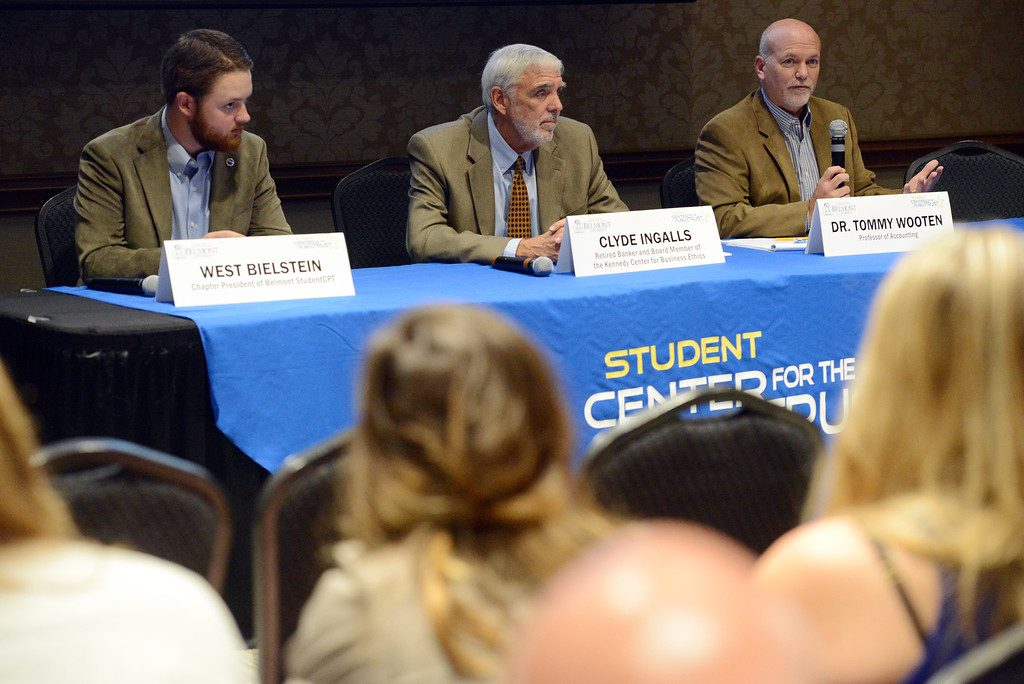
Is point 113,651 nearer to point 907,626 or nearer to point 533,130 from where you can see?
point 907,626

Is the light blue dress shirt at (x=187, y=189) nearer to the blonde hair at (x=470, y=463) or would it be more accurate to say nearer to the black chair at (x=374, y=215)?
the black chair at (x=374, y=215)

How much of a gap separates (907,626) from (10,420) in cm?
69

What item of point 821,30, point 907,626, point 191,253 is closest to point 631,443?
point 907,626

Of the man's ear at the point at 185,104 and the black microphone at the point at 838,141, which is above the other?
the man's ear at the point at 185,104

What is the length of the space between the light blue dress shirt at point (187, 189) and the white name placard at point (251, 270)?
0.91 metres

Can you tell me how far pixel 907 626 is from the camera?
39.3 inches

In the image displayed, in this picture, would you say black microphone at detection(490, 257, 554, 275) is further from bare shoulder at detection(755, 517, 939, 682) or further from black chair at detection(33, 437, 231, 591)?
bare shoulder at detection(755, 517, 939, 682)

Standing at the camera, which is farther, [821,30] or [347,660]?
[821,30]

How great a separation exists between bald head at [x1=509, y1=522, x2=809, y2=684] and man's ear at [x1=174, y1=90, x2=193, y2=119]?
3.29 metres

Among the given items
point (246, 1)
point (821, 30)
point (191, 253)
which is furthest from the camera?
point (821, 30)

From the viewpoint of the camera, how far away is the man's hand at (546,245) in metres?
3.29

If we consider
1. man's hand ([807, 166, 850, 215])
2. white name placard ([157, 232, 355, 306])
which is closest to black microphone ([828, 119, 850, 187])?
man's hand ([807, 166, 850, 215])

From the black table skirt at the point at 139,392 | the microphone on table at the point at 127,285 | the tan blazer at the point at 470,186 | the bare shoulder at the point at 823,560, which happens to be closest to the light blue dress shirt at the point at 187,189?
the microphone on table at the point at 127,285

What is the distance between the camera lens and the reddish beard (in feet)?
11.4
